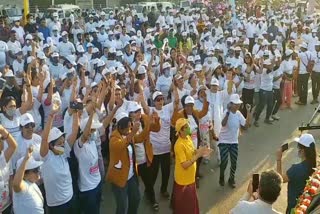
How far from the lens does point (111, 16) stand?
67.9ft

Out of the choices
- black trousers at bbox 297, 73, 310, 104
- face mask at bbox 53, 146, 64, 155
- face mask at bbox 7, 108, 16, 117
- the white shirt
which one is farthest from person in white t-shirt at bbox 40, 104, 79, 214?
black trousers at bbox 297, 73, 310, 104

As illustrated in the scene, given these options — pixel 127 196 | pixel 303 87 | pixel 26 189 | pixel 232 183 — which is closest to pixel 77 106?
pixel 127 196

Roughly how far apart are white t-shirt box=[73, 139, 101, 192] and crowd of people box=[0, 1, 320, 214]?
0.5 inches

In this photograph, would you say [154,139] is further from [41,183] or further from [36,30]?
[36,30]

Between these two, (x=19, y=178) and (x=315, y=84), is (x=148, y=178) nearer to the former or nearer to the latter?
(x=19, y=178)

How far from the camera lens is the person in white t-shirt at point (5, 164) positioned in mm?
5285

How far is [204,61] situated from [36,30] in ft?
17.7

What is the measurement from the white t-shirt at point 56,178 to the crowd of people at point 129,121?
0.01 meters

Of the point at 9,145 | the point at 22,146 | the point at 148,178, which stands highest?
the point at 9,145

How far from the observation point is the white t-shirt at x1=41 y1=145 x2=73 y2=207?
5.44 metres

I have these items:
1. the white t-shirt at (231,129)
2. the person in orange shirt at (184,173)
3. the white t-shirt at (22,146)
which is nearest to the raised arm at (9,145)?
the white t-shirt at (22,146)

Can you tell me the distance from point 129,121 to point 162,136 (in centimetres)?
149

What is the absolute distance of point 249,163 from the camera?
29.8ft

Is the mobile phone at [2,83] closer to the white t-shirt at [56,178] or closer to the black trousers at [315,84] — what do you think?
the white t-shirt at [56,178]
